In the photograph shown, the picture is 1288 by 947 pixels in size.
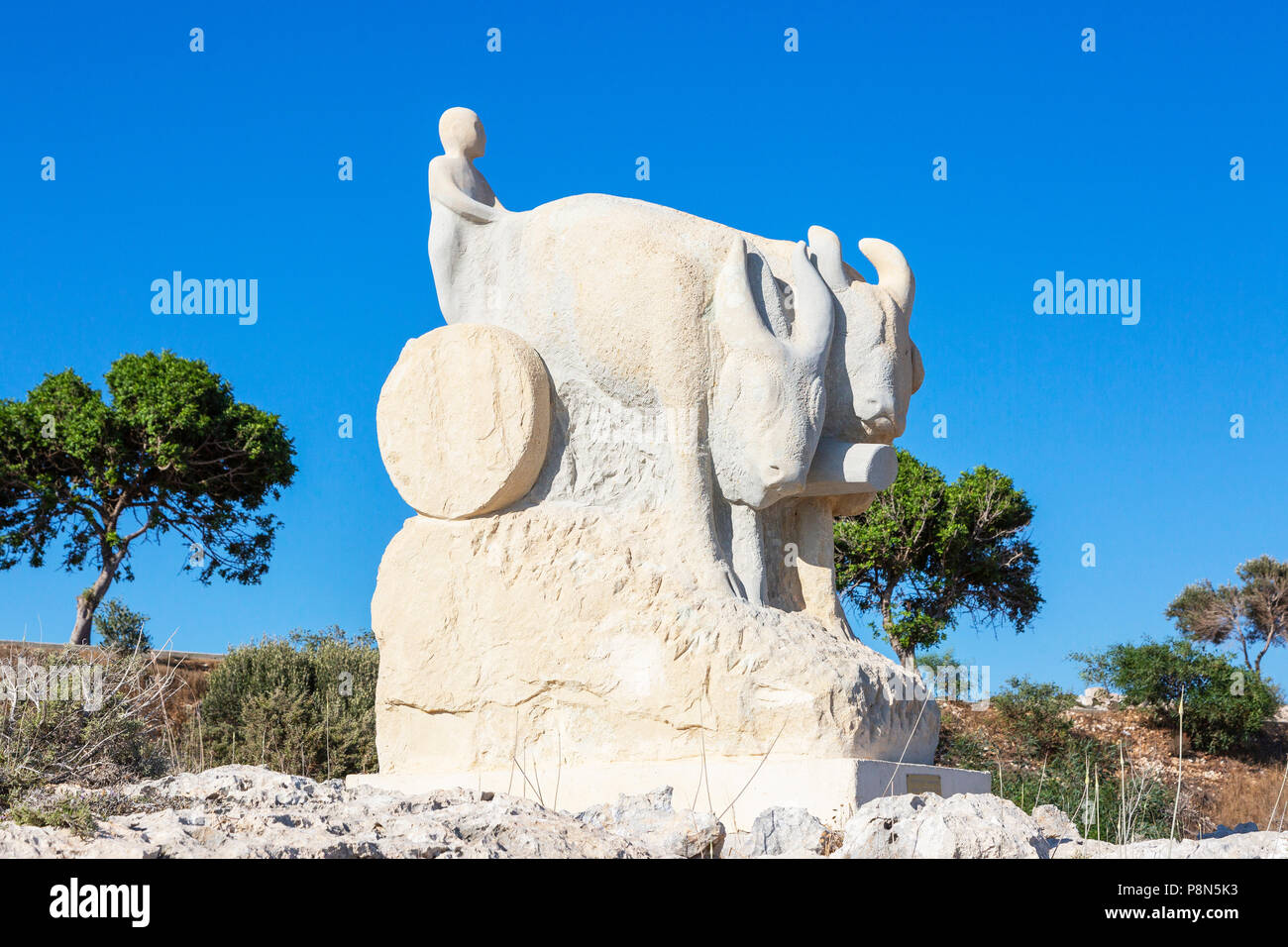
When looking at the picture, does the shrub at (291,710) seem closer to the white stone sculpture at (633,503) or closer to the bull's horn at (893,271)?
the white stone sculpture at (633,503)

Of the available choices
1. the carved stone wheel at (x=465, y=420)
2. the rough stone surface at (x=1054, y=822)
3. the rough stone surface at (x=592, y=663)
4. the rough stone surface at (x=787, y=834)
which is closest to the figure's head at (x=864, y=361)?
the rough stone surface at (x=592, y=663)

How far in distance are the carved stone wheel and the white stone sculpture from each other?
0.04ft

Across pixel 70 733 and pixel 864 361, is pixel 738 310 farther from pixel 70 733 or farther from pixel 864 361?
pixel 70 733

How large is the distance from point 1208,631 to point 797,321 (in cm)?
2390

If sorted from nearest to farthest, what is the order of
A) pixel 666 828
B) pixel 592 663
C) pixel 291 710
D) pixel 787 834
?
1. pixel 666 828
2. pixel 787 834
3. pixel 592 663
4. pixel 291 710

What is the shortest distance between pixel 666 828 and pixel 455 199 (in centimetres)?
430

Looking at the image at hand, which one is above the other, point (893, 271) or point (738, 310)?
point (893, 271)

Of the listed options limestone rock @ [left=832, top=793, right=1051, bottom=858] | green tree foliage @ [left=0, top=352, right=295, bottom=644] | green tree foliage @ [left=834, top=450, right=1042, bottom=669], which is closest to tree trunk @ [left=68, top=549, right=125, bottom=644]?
green tree foliage @ [left=0, top=352, right=295, bottom=644]

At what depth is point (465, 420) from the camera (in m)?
6.92

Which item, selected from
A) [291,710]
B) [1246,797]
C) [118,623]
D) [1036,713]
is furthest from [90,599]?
[1246,797]

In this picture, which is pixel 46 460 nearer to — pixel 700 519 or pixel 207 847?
pixel 700 519

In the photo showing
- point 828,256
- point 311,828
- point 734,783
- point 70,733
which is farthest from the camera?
point 828,256

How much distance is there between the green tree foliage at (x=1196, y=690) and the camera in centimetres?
1884

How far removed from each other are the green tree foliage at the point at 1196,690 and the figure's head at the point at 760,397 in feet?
46.1
